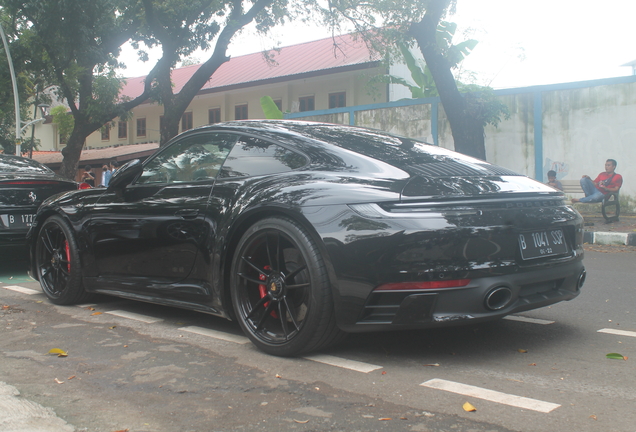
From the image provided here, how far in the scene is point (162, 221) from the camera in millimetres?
4027

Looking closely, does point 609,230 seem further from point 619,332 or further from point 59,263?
point 59,263

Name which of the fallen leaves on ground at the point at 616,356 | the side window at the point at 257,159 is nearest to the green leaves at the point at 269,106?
the side window at the point at 257,159

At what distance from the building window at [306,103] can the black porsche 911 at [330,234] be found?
2382 centimetres

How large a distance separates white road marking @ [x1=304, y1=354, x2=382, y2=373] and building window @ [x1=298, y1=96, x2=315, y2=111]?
24932mm

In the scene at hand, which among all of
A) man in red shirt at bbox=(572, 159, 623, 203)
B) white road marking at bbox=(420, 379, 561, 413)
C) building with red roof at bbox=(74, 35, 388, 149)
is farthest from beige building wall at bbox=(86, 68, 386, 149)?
white road marking at bbox=(420, 379, 561, 413)

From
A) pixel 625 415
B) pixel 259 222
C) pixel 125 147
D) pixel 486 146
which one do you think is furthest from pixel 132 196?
pixel 125 147

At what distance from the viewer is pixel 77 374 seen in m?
3.12

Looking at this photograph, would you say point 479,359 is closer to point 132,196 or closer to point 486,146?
point 132,196

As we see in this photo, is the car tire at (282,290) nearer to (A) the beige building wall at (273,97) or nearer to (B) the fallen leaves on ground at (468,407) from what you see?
(B) the fallen leaves on ground at (468,407)

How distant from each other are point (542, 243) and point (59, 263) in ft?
12.0

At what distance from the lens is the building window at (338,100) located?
26556 mm

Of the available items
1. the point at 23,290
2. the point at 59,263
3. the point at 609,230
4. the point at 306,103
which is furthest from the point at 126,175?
the point at 306,103

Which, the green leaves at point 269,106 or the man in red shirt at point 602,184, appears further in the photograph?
the green leaves at point 269,106

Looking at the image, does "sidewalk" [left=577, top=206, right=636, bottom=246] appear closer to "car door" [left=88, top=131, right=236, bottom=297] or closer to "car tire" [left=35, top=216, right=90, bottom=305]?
"car door" [left=88, top=131, right=236, bottom=297]
